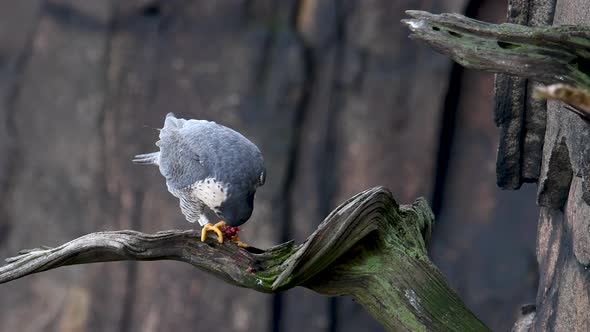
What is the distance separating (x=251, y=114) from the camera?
491cm

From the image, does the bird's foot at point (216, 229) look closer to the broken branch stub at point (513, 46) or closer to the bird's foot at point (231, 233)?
the bird's foot at point (231, 233)

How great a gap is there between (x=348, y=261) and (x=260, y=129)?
8.75 ft

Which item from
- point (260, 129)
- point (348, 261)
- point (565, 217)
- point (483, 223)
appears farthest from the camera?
point (483, 223)

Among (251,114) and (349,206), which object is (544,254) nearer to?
(349,206)

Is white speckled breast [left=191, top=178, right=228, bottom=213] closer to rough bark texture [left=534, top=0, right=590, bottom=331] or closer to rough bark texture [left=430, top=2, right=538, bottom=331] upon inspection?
rough bark texture [left=534, top=0, right=590, bottom=331]

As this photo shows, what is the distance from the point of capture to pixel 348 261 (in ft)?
7.51

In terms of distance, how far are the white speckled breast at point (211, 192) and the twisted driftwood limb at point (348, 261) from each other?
0.29m

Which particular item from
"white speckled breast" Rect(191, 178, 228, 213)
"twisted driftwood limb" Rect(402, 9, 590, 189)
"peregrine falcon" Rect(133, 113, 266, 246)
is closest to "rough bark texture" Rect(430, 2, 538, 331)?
"peregrine falcon" Rect(133, 113, 266, 246)

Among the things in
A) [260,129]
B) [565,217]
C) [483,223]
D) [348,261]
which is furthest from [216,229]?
[483,223]

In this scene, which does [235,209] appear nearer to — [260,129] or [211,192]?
[211,192]

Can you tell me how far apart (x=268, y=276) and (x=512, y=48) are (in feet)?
2.76

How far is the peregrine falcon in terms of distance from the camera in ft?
8.56

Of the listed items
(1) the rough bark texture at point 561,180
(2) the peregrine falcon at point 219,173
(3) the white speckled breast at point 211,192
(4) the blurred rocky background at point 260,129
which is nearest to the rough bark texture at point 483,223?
(4) the blurred rocky background at point 260,129

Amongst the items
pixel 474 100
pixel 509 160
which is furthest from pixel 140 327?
pixel 509 160
